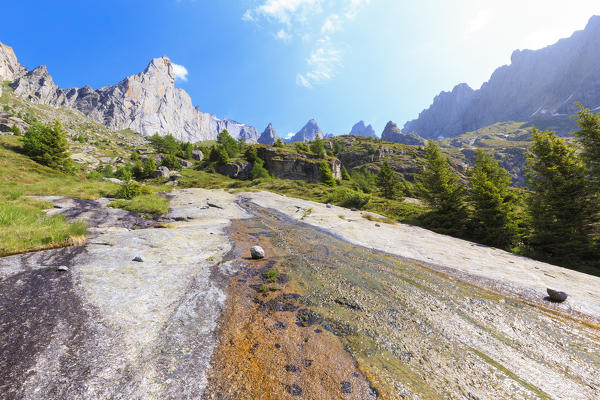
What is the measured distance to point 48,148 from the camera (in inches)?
1248

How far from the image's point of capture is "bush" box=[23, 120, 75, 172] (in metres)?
31.0

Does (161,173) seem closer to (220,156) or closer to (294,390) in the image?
(220,156)

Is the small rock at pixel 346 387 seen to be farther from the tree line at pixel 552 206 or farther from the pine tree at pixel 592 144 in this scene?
the pine tree at pixel 592 144

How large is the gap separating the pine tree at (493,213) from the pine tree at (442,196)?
1.36 metres

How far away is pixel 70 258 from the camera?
24.4ft

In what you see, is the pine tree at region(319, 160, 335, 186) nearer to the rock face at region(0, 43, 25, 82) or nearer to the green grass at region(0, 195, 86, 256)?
the green grass at region(0, 195, 86, 256)

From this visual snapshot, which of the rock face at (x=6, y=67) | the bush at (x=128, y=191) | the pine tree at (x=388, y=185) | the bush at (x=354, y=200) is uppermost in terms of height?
the rock face at (x=6, y=67)

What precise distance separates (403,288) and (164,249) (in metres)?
10.6

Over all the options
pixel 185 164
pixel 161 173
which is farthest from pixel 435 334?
pixel 185 164

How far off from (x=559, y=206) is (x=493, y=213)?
11.8 feet

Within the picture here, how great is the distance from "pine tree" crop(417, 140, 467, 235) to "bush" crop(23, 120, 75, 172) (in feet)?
174

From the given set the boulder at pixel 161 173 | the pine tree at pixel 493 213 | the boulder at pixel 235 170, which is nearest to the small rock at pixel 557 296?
the pine tree at pixel 493 213

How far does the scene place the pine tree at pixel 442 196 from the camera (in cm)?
2113

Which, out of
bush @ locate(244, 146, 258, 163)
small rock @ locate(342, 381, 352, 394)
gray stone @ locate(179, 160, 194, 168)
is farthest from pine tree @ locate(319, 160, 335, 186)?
gray stone @ locate(179, 160, 194, 168)
